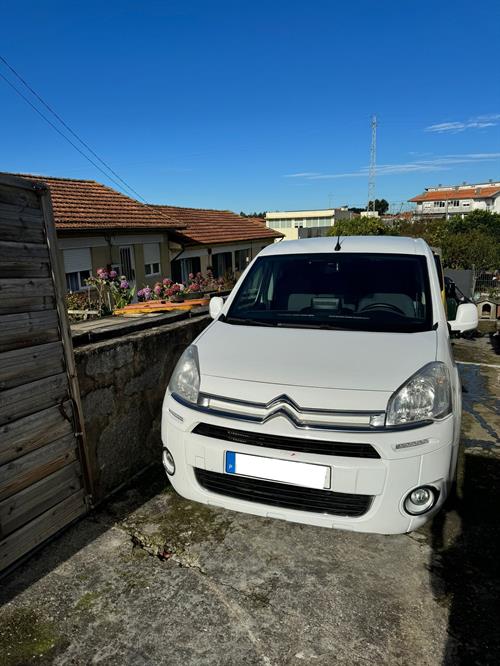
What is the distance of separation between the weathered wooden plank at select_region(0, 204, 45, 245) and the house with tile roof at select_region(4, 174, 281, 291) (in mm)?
8898

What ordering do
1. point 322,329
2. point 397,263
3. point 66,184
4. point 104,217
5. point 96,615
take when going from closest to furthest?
1. point 96,615
2. point 322,329
3. point 397,263
4. point 104,217
5. point 66,184

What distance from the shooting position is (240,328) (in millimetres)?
3041

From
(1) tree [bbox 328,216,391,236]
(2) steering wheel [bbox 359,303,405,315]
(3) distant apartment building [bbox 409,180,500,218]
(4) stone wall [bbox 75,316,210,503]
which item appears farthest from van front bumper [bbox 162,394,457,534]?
(3) distant apartment building [bbox 409,180,500,218]

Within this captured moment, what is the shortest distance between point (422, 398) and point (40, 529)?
2201 millimetres

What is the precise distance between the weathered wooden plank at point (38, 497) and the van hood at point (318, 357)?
102 cm

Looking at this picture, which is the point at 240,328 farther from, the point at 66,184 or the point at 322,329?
the point at 66,184

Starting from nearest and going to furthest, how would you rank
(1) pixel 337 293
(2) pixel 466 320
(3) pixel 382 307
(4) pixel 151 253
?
(3) pixel 382 307
(1) pixel 337 293
(2) pixel 466 320
(4) pixel 151 253

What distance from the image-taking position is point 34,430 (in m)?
2.32

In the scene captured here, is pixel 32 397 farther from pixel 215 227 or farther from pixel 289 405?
pixel 215 227

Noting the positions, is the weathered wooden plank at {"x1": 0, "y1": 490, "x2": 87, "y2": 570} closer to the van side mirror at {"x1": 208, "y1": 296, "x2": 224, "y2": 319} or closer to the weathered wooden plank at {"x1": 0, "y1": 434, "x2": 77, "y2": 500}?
the weathered wooden plank at {"x1": 0, "y1": 434, "x2": 77, "y2": 500}

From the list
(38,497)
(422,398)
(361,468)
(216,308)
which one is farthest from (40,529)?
(422,398)

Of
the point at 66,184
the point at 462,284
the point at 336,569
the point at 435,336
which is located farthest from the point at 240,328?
the point at 66,184

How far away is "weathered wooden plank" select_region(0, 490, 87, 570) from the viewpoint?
221 cm

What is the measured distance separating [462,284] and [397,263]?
11.2 m
